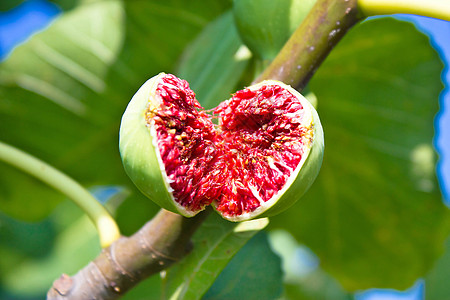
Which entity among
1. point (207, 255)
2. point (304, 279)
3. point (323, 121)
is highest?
point (207, 255)

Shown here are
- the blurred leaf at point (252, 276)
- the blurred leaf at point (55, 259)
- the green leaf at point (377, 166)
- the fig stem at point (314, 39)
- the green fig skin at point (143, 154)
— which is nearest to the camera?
the green fig skin at point (143, 154)

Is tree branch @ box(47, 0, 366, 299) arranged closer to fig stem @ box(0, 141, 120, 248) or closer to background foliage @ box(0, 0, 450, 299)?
fig stem @ box(0, 141, 120, 248)

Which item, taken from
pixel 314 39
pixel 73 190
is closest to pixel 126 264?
pixel 73 190

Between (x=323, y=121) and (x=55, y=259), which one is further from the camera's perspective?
(x=55, y=259)

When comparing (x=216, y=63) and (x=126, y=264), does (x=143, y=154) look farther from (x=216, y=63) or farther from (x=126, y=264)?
(x=216, y=63)

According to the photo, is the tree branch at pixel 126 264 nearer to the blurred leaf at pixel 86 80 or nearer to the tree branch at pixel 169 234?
the tree branch at pixel 169 234

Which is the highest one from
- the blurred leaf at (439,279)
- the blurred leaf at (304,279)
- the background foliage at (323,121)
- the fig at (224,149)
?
the fig at (224,149)

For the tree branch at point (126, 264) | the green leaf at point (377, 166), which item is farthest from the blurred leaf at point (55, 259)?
the tree branch at point (126, 264)
